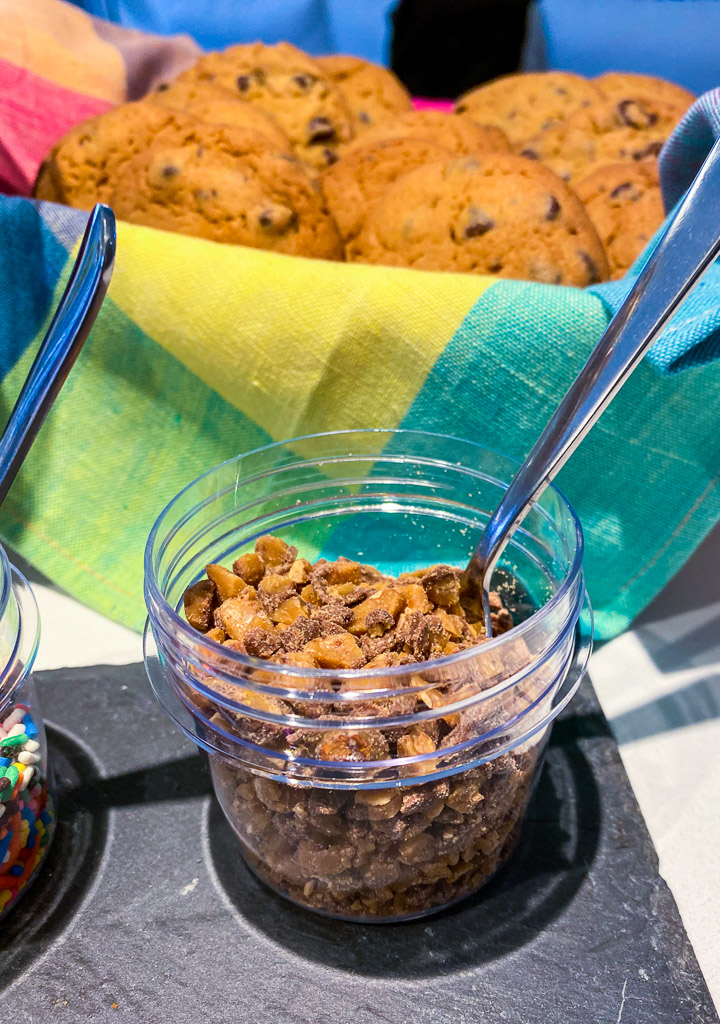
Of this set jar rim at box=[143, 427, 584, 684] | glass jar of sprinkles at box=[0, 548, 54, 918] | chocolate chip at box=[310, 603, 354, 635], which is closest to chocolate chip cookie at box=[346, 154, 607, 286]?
jar rim at box=[143, 427, 584, 684]

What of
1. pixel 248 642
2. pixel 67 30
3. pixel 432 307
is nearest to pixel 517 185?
pixel 432 307

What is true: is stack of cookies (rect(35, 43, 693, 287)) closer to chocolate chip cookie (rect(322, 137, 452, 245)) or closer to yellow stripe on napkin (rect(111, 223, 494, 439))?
chocolate chip cookie (rect(322, 137, 452, 245))

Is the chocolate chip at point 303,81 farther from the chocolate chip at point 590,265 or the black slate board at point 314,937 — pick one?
the black slate board at point 314,937

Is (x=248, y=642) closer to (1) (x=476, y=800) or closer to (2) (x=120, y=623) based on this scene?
(1) (x=476, y=800)

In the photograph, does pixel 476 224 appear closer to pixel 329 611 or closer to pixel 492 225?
pixel 492 225

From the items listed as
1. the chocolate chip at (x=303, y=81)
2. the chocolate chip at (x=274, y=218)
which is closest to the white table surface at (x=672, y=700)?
the chocolate chip at (x=274, y=218)
